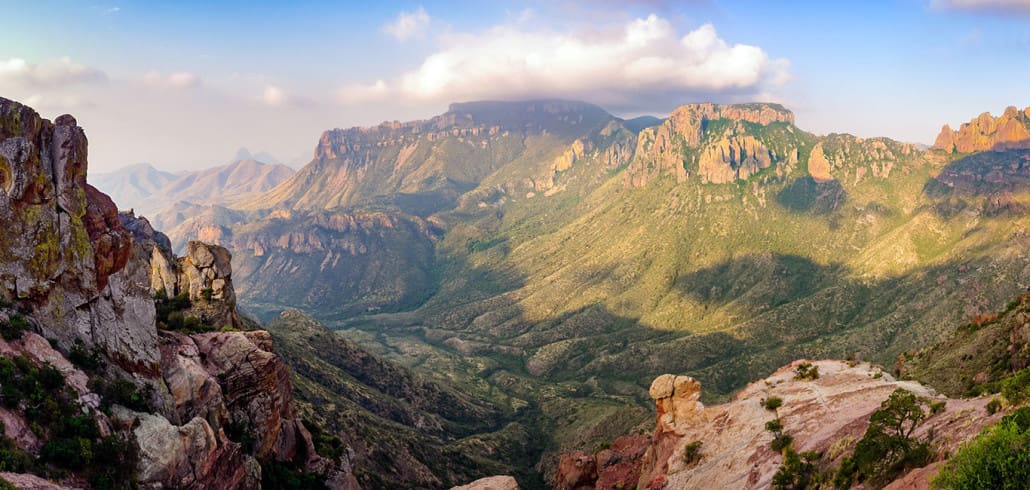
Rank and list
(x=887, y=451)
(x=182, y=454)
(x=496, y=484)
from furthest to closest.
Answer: (x=496, y=484) → (x=182, y=454) → (x=887, y=451)

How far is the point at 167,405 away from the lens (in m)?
37.1

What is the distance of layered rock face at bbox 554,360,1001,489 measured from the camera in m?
34.3

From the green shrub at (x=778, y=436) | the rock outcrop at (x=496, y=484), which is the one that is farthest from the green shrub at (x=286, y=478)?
the green shrub at (x=778, y=436)

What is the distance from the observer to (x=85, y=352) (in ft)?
111

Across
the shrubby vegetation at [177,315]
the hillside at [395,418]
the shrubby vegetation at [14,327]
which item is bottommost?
the hillside at [395,418]

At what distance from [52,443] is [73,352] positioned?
7117 millimetres

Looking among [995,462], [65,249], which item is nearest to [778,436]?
[995,462]

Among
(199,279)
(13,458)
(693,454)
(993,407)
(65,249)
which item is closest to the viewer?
(13,458)

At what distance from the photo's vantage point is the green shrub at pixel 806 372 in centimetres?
5609

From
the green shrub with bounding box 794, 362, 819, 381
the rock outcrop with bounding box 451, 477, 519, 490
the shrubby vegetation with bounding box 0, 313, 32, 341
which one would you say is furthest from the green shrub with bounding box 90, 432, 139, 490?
the green shrub with bounding box 794, 362, 819, 381

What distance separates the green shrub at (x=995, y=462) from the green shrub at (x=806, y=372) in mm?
35040

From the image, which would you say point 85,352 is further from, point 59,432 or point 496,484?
point 496,484

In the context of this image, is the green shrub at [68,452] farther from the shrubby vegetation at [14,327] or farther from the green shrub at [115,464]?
the shrubby vegetation at [14,327]

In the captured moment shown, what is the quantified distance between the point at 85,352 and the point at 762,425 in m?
55.5
